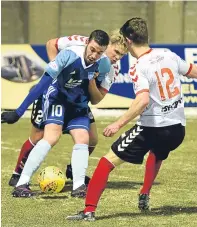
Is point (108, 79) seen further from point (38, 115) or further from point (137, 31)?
point (137, 31)

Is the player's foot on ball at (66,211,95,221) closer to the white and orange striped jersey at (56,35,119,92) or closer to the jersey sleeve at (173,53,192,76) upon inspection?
the jersey sleeve at (173,53,192,76)

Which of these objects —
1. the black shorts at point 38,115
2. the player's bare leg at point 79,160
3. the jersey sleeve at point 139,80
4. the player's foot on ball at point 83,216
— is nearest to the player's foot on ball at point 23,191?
the player's bare leg at point 79,160

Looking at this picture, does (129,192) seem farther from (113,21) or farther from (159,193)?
(113,21)

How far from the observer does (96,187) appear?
25.4 ft

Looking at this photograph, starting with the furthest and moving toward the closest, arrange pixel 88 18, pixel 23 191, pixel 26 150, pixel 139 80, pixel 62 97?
pixel 88 18, pixel 26 150, pixel 62 97, pixel 23 191, pixel 139 80

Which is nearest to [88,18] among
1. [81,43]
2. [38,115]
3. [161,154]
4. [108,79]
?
[38,115]

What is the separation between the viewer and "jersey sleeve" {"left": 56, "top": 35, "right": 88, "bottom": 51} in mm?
9188

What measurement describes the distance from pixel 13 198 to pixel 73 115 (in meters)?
1.06

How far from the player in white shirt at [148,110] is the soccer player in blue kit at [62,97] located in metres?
0.89

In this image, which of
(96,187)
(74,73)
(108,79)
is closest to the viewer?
(96,187)

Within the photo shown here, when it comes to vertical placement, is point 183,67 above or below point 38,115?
above

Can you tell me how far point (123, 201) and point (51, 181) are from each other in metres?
0.81

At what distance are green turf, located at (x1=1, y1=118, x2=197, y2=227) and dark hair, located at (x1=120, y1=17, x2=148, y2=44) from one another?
5.28 feet

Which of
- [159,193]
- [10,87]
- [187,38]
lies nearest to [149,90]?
[159,193]
